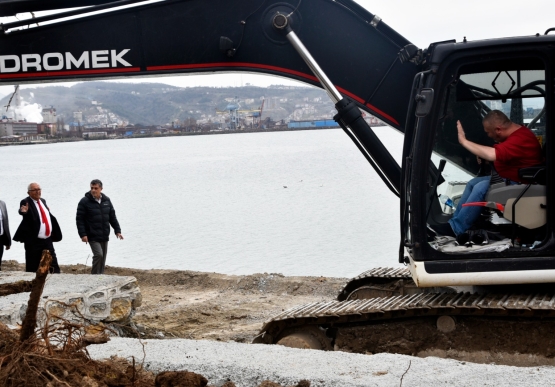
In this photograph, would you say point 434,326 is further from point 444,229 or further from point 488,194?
point 488,194

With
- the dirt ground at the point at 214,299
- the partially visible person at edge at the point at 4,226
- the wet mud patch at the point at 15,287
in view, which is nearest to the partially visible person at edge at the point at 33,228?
the partially visible person at edge at the point at 4,226

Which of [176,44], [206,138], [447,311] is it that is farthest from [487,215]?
[206,138]

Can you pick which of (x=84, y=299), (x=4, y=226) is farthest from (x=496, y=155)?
(x=4, y=226)

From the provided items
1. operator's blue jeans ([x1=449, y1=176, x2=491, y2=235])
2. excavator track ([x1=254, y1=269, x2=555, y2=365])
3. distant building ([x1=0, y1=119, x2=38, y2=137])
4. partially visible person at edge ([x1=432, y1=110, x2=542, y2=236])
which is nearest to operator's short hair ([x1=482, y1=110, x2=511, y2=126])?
partially visible person at edge ([x1=432, y1=110, x2=542, y2=236])

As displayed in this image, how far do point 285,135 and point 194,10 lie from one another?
113027mm

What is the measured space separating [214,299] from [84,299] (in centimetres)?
466

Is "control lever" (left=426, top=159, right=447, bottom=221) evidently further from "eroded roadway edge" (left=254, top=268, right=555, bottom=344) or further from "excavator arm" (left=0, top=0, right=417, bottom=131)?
"excavator arm" (left=0, top=0, right=417, bottom=131)

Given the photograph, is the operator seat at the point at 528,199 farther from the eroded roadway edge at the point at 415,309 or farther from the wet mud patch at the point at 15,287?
the wet mud patch at the point at 15,287

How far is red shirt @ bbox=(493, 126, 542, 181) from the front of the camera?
196 inches

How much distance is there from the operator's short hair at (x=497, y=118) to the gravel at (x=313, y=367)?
6.00ft

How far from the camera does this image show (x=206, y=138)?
117 m

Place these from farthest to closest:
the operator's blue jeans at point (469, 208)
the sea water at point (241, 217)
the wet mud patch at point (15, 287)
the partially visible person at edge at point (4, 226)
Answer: the sea water at point (241, 217)
the partially visible person at edge at point (4, 226)
the wet mud patch at point (15, 287)
the operator's blue jeans at point (469, 208)

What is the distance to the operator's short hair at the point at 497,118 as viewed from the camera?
5.19 meters

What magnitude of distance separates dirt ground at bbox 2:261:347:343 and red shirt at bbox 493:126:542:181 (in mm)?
3995
